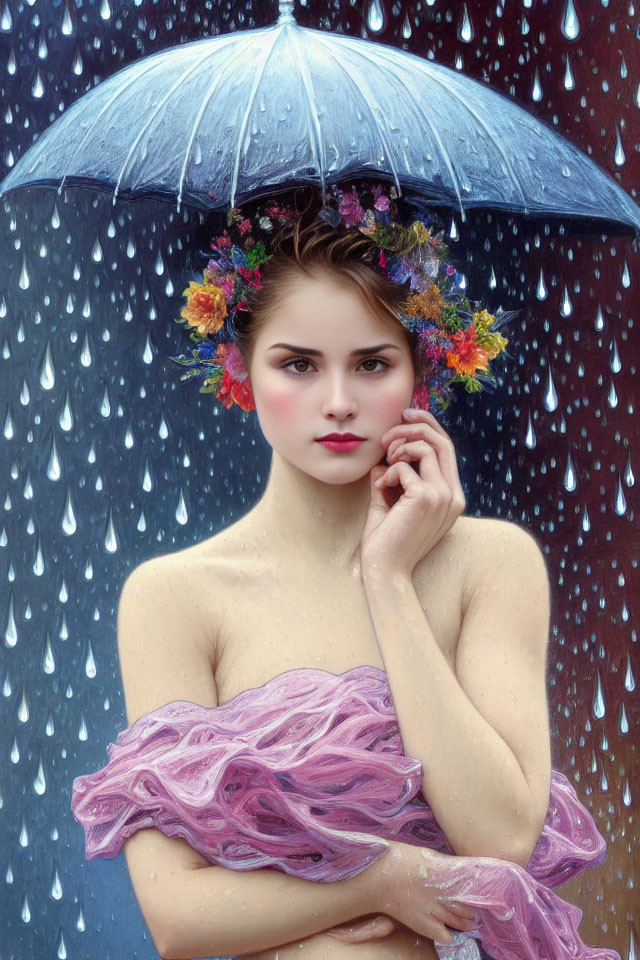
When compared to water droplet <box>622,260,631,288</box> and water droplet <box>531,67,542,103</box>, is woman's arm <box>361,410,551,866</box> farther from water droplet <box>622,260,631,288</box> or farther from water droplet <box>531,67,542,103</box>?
water droplet <box>531,67,542,103</box>

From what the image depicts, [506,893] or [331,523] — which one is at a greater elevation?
[331,523]

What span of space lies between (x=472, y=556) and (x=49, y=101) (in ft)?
4.32

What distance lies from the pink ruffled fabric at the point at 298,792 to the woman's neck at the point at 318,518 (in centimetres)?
23

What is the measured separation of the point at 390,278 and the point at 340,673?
Result: 71 centimetres

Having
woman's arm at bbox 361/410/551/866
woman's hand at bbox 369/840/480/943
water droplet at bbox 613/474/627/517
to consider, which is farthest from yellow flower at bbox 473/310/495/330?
woman's hand at bbox 369/840/480/943

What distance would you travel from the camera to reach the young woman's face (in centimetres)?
224

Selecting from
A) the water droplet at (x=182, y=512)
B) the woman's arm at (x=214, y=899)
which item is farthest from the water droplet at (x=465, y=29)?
the woman's arm at (x=214, y=899)

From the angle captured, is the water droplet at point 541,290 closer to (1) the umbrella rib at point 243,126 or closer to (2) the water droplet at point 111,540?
(1) the umbrella rib at point 243,126

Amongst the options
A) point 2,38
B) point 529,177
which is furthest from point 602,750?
point 2,38

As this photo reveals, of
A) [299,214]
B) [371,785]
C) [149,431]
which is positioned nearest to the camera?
[371,785]

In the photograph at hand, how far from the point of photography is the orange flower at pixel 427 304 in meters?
2.31

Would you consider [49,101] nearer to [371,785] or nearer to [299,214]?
[299,214]

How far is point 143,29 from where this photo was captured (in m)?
2.70

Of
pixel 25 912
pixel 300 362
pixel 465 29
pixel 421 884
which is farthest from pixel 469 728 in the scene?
pixel 465 29
